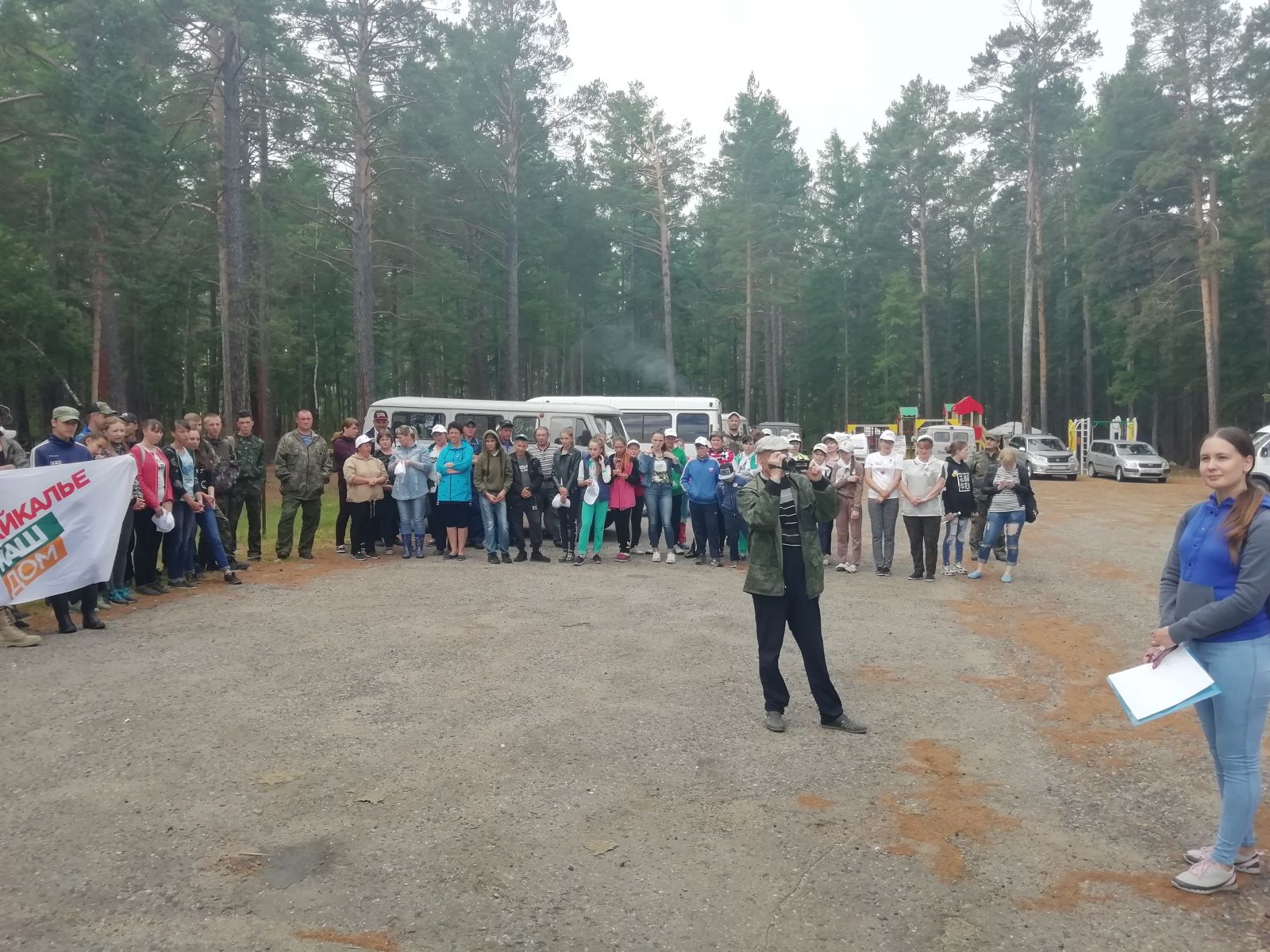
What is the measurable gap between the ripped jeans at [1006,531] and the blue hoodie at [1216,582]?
7787 millimetres

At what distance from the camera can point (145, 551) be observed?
377 inches

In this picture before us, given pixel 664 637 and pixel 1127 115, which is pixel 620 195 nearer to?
pixel 1127 115

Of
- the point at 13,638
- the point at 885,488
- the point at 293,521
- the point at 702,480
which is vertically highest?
the point at 702,480

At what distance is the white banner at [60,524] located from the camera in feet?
25.1

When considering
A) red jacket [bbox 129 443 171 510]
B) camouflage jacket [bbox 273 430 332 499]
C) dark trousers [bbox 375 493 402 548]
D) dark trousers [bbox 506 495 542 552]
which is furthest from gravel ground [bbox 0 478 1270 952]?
dark trousers [bbox 375 493 402 548]

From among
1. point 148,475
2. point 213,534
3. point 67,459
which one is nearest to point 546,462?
point 213,534

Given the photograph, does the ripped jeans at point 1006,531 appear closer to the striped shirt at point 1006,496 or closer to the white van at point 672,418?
the striped shirt at point 1006,496

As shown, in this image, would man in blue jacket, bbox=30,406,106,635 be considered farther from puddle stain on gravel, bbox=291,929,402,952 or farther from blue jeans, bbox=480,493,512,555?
puddle stain on gravel, bbox=291,929,402,952

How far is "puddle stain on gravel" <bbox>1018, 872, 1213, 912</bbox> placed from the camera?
353cm

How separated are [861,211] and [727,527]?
159 feet

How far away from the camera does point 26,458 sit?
8727mm

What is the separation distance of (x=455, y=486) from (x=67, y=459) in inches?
190

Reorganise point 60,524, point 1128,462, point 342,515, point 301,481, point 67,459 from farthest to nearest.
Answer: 1. point 1128,462
2. point 342,515
3. point 301,481
4. point 67,459
5. point 60,524

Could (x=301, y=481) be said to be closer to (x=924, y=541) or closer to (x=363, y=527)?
(x=363, y=527)
